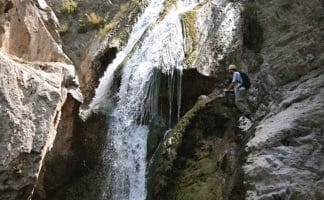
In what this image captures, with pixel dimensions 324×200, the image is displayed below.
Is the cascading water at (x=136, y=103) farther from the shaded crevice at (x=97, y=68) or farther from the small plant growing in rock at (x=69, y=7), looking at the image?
the small plant growing in rock at (x=69, y=7)

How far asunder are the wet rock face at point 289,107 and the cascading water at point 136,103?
2536 millimetres

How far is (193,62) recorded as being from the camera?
38.4 feet

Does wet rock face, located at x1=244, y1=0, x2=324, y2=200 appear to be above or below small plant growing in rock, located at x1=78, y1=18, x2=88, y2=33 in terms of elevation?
below

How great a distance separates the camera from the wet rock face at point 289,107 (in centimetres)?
691

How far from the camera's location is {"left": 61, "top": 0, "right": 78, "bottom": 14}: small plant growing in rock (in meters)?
17.0

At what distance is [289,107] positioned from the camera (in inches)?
340

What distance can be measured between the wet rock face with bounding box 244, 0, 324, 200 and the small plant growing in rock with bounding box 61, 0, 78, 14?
764 centimetres

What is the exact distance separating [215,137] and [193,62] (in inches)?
98.1

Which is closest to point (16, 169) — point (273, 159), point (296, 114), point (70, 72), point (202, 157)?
point (70, 72)

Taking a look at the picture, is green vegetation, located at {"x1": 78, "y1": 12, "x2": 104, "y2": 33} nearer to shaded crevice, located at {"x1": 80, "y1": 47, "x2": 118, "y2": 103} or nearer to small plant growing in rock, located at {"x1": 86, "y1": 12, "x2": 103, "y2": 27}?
small plant growing in rock, located at {"x1": 86, "y1": 12, "x2": 103, "y2": 27}

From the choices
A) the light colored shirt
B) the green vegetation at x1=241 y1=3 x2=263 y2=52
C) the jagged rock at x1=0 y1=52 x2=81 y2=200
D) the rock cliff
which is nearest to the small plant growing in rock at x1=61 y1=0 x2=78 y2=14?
the rock cliff

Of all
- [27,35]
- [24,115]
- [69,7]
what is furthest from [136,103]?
[69,7]

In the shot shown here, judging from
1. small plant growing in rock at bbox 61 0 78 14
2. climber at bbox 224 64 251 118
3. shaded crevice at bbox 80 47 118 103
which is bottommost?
climber at bbox 224 64 251 118

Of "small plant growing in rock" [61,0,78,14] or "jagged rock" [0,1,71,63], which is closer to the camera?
"jagged rock" [0,1,71,63]
